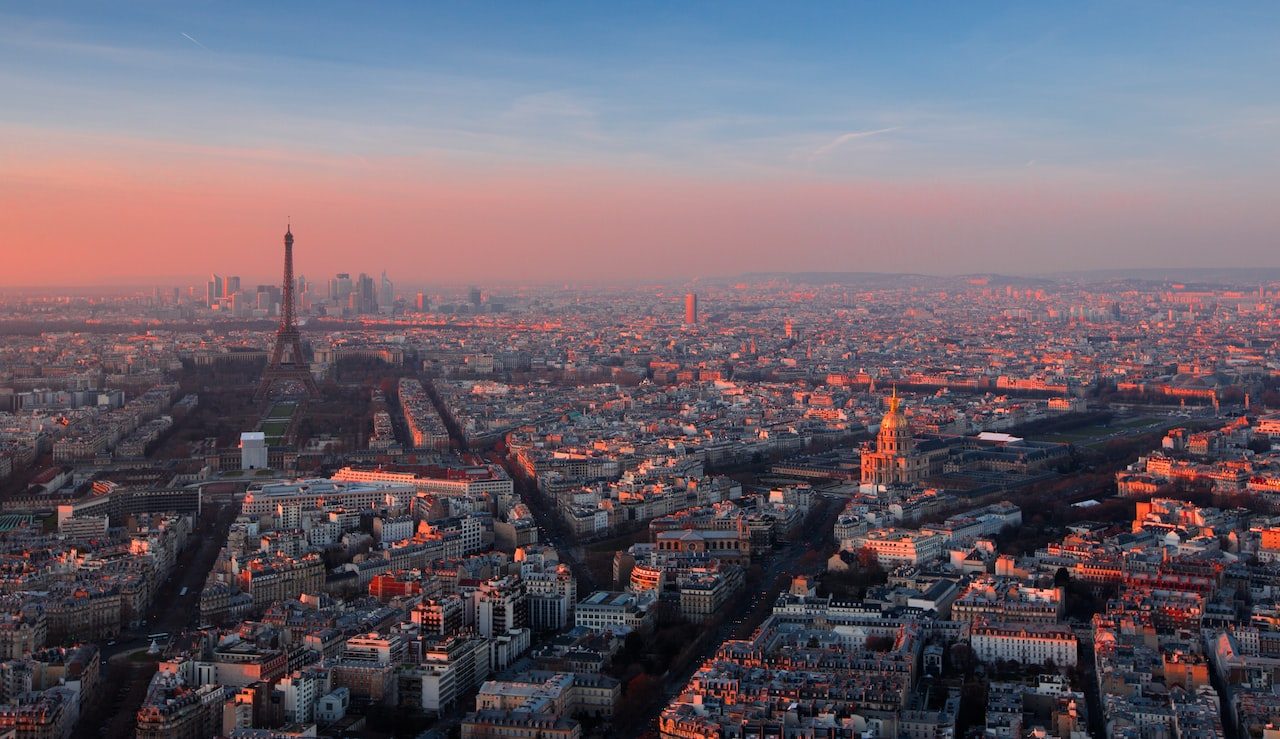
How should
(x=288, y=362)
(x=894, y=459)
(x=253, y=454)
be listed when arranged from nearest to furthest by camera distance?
(x=894, y=459)
(x=253, y=454)
(x=288, y=362)

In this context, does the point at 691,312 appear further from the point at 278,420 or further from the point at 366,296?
the point at 278,420

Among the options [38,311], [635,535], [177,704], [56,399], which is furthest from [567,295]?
[177,704]

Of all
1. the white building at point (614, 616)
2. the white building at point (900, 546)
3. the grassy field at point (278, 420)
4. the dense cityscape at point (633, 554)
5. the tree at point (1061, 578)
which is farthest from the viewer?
the grassy field at point (278, 420)

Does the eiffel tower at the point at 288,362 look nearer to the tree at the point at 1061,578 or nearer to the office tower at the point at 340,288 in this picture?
the tree at the point at 1061,578

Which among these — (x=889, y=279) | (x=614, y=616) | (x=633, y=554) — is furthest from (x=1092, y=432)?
(x=889, y=279)

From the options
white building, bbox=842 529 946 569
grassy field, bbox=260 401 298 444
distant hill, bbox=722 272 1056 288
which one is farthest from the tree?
distant hill, bbox=722 272 1056 288

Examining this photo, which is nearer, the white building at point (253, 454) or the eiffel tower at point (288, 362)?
the white building at point (253, 454)

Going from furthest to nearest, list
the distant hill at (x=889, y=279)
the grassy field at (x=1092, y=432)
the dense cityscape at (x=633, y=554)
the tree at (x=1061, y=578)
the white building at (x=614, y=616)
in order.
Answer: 1. the distant hill at (x=889, y=279)
2. the grassy field at (x=1092, y=432)
3. the tree at (x=1061, y=578)
4. the white building at (x=614, y=616)
5. the dense cityscape at (x=633, y=554)

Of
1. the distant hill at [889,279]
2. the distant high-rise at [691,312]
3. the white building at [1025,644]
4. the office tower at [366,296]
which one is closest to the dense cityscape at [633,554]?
the white building at [1025,644]
